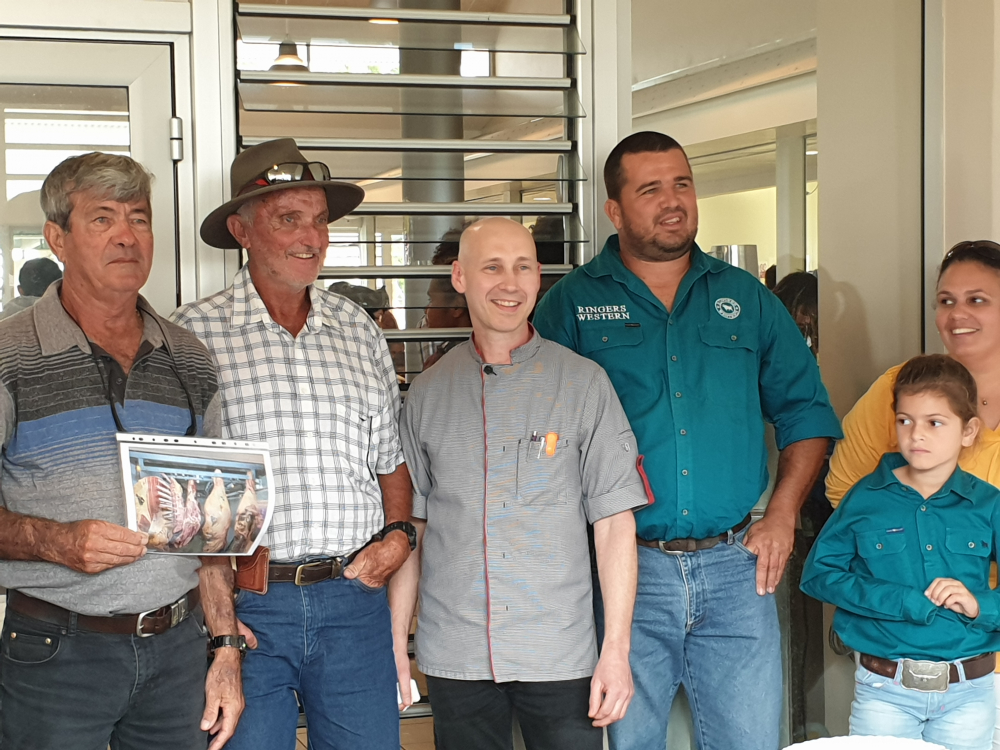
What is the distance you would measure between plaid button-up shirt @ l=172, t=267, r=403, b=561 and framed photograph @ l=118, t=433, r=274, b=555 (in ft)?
0.87

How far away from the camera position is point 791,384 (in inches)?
104

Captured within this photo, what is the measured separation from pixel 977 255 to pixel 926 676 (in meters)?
1.03

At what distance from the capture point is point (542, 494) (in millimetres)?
2221

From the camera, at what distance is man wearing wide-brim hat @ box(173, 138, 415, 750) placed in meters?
2.18

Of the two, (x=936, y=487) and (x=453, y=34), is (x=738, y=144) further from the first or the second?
(x=936, y=487)

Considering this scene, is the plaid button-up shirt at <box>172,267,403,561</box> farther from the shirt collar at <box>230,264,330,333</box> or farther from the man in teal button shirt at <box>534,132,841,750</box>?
the man in teal button shirt at <box>534,132,841,750</box>

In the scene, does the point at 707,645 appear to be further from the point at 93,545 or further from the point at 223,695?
the point at 93,545

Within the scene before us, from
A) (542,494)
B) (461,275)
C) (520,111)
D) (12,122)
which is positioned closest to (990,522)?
(542,494)

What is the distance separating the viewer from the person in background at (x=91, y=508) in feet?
5.98

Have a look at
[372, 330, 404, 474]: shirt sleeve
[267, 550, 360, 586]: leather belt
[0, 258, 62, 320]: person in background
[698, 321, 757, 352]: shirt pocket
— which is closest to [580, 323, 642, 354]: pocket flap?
[698, 321, 757, 352]: shirt pocket

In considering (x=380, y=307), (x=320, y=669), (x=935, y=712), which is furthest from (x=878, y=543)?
(x=380, y=307)

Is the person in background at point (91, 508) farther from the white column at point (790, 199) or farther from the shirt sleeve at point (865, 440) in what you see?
the white column at point (790, 199)

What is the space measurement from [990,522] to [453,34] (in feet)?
6.22

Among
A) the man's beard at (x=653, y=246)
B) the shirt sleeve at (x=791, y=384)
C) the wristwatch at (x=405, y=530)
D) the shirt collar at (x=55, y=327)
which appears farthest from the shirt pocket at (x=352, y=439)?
the shirt sleeve at (x=791, y=384)
